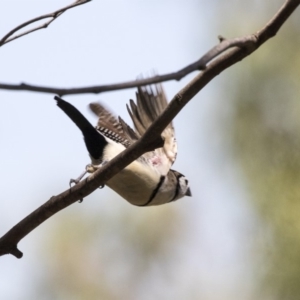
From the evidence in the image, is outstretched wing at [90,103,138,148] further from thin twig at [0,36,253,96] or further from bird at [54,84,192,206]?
thin twig at [0,36,253,96]

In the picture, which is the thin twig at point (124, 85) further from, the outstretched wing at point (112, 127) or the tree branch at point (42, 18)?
the outstretched wing at point (112, 127)

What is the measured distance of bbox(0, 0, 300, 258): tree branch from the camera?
5.08 feet

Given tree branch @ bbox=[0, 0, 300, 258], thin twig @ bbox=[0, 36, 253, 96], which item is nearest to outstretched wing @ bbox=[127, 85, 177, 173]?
tree branch @ bbox=[0, 0, 300, 258]

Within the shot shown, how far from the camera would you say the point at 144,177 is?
9.64 ft

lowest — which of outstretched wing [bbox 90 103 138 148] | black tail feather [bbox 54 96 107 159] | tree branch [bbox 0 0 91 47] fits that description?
tree branch [bbox 0 0 91 47]

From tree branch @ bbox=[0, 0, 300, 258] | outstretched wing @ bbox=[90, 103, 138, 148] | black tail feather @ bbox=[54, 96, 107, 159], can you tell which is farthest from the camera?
outstretched wing @ bbox=[90, 103, 138, 148]

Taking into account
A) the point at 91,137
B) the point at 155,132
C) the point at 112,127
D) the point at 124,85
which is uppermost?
the point at 112,127

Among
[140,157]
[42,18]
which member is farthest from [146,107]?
[42,18]

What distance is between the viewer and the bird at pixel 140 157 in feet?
9.24

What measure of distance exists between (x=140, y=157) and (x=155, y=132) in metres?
1.24

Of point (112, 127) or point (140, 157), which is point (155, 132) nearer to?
point (140, 157)

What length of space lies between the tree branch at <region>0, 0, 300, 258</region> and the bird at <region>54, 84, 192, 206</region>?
0.71 metres

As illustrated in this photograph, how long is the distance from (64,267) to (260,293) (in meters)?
1.93

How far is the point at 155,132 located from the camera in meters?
1.74
